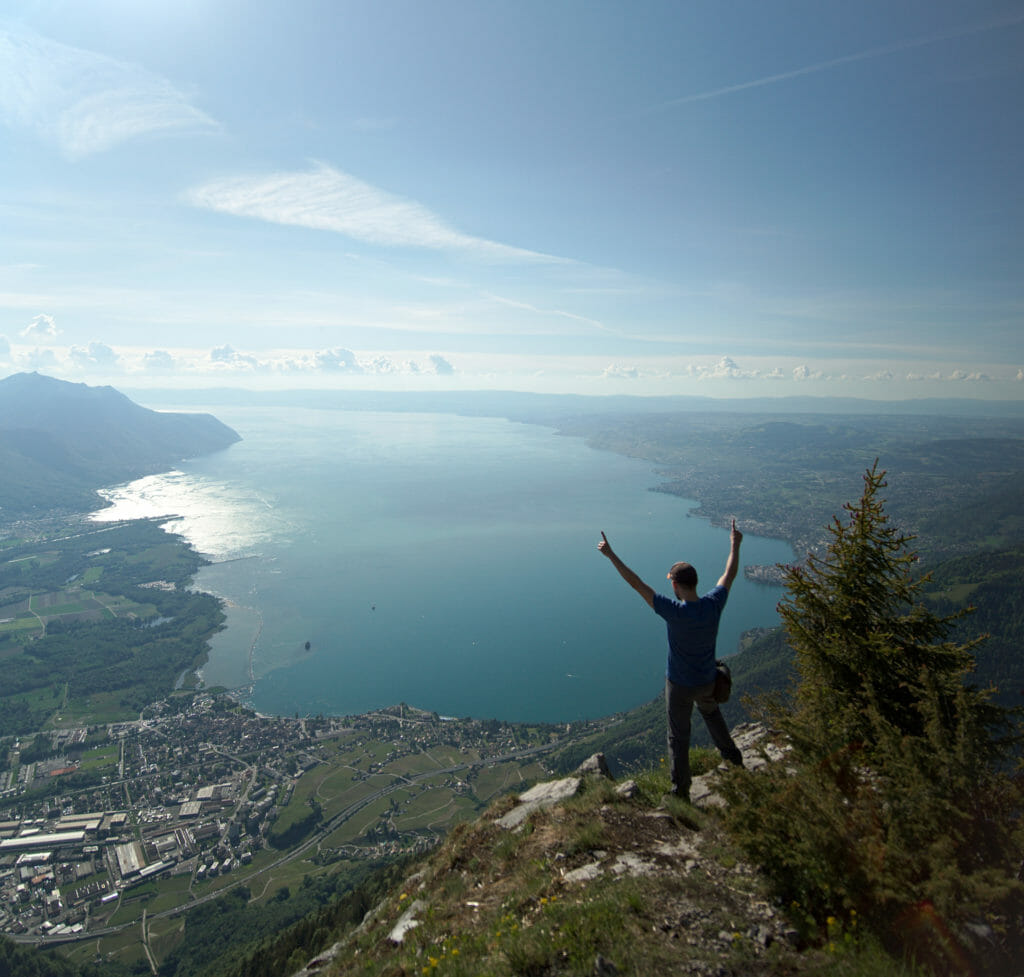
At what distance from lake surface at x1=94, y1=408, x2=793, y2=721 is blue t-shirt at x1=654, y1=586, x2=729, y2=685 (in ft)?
197

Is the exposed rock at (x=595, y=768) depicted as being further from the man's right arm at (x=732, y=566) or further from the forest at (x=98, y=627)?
the forest at (x=98, y=627)

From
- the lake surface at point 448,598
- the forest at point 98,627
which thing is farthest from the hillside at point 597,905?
the forest at point 98,627

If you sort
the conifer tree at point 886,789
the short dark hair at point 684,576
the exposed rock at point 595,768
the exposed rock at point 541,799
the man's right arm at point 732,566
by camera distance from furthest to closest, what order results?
the exposed rock at point 595,768 → the exposed rock at point 541,799 → the man's right arm at point 732,566 → the short dark hair at point 684,576 → the conifer tree at point 886,789

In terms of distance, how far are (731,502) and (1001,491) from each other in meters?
77.2

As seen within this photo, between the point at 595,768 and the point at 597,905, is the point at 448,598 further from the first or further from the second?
the point at 597,905

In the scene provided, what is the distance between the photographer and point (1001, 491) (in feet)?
513

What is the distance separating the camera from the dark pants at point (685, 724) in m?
5.82

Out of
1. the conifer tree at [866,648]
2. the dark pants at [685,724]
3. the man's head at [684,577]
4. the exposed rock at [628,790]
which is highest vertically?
the man's head at [684,577]

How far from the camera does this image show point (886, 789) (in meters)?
4.12

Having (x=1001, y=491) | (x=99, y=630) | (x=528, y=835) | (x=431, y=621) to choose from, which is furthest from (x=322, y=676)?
(x=1001, y=491)

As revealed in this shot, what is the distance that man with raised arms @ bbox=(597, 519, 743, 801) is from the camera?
→ 5562 millimetres

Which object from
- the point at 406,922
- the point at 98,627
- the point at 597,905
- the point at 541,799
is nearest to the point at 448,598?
the point at 98,627

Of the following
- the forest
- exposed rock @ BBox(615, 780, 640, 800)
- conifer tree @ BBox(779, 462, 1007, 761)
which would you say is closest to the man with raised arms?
conifer tree @ BBox(779, 462, 1007, 761)

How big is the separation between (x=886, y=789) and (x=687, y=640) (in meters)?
1.99
